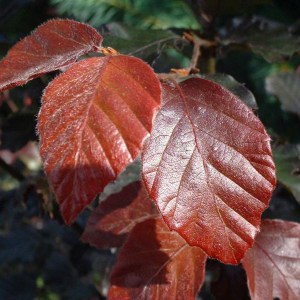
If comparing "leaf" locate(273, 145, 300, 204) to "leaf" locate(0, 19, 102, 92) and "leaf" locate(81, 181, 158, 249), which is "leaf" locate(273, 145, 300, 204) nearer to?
"leaf" locate(81, 181, 158, 249)

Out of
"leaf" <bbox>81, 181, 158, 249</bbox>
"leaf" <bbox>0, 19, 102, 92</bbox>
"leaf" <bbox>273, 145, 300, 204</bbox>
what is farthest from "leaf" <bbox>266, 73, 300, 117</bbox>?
"leaf" <bbox>0, 19, 102, 92</bbox>

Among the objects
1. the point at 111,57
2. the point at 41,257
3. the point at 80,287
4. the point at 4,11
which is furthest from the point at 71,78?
the point at 41,257

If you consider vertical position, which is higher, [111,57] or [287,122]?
[111,57]

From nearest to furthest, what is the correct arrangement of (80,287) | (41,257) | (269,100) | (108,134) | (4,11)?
(108,134), (4,11), (80,287), (41,257), (269,100)

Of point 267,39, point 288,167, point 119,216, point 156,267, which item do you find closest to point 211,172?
point 156,267

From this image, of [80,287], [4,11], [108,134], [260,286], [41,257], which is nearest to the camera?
[108,134]

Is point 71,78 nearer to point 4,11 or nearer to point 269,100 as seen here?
point 4,11
